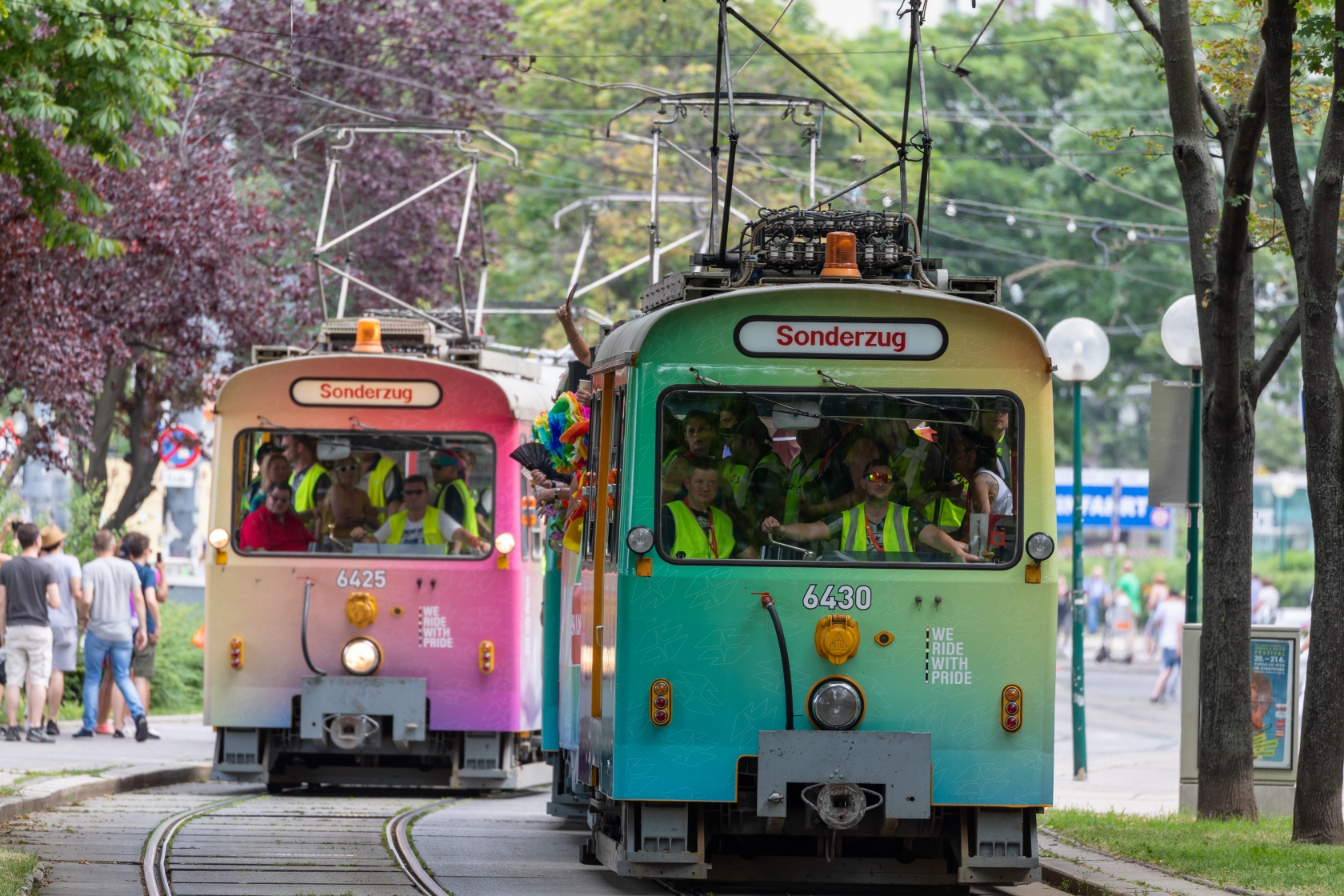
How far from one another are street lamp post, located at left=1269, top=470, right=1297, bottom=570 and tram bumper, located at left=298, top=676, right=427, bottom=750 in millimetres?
35602

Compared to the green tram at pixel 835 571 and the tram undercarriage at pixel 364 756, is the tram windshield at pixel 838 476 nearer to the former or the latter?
the green tram at pixel 835 571

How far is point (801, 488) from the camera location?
924 cm

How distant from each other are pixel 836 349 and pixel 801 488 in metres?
0.62

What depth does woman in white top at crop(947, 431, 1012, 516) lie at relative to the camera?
9.30m

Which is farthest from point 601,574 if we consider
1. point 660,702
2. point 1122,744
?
point 1122,744

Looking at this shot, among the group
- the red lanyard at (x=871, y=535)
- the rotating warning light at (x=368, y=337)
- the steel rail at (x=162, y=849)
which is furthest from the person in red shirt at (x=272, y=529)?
the red lanyard at (x=871, y=535)

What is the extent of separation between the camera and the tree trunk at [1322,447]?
11430 millimetres

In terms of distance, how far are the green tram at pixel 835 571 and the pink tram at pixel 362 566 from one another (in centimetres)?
527

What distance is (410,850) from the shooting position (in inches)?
460

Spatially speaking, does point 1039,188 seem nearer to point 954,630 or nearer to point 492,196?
point 492,196

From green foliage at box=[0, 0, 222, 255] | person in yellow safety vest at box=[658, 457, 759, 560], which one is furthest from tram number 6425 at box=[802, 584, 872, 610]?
green foliage at box=[0, 0, 222, 255]

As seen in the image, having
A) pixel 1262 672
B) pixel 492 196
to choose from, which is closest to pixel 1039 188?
pixel 492 196

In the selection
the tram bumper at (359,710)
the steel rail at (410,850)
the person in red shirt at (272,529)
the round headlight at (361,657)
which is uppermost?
the person in red shirt at (272,529)

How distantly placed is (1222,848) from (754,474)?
12.5 feet
